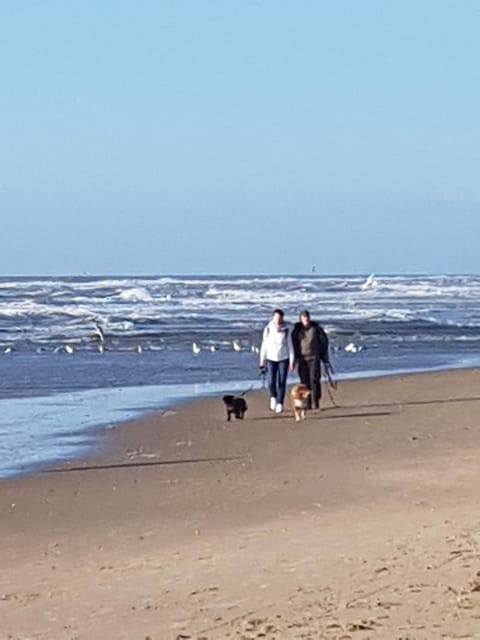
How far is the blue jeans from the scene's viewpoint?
1856 centimetres

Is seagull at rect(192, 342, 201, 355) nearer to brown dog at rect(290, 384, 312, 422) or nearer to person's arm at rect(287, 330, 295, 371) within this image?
person's arm at rect(287, 330, 295, 371)

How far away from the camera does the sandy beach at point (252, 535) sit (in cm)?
723

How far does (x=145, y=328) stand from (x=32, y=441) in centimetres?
3021

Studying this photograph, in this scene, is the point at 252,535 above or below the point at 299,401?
above

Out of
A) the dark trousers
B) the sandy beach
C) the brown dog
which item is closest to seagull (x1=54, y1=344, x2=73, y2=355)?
the dark trousers

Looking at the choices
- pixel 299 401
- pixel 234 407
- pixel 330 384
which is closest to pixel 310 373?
pixel 299 401

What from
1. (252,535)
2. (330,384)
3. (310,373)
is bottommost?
(330,384)

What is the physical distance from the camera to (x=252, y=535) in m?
9.81

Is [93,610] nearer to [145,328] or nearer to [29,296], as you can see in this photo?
[145,328]

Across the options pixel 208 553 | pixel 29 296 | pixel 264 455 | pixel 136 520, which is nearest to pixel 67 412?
pixel 264 455

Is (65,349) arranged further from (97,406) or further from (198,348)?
(97,406)

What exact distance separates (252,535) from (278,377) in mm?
8866

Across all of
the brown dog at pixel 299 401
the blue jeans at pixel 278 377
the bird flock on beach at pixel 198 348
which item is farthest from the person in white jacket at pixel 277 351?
the bird flock on beach at pixel 198 348

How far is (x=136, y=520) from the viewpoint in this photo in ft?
35.8
